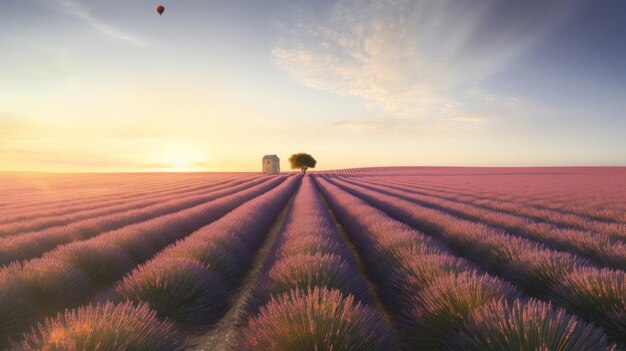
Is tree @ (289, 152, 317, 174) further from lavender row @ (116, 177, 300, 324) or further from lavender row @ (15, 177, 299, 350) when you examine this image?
lavender row @ (116, 177, 300, 324)

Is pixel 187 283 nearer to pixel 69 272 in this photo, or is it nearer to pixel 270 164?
pixel 69 272

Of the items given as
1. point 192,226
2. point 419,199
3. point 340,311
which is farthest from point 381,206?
point 340,311

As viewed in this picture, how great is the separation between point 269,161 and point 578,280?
67385 mm

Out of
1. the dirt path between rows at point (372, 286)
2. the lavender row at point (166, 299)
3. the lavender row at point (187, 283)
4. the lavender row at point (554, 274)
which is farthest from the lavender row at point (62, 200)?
the lavender row at point (554, 274)

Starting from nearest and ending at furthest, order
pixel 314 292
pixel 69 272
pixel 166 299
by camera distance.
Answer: pixel 314 292 < pixel 166 299 < pixel 69 272

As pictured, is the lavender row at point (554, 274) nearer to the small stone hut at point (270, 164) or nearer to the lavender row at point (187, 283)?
the lavender row at point (187, 283)

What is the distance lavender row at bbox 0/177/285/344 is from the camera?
2.88 metres

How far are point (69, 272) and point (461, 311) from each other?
4198mm

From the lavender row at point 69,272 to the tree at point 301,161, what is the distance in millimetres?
Result: 62029

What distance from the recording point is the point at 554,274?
3.17 metres

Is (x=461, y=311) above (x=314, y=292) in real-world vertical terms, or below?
below

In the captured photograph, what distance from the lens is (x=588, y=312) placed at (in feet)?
8.37

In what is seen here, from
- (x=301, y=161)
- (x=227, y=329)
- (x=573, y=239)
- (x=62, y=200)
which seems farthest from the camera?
(x=301, y=161)

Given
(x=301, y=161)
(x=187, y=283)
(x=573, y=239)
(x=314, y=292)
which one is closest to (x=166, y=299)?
(x=187, y=283)
